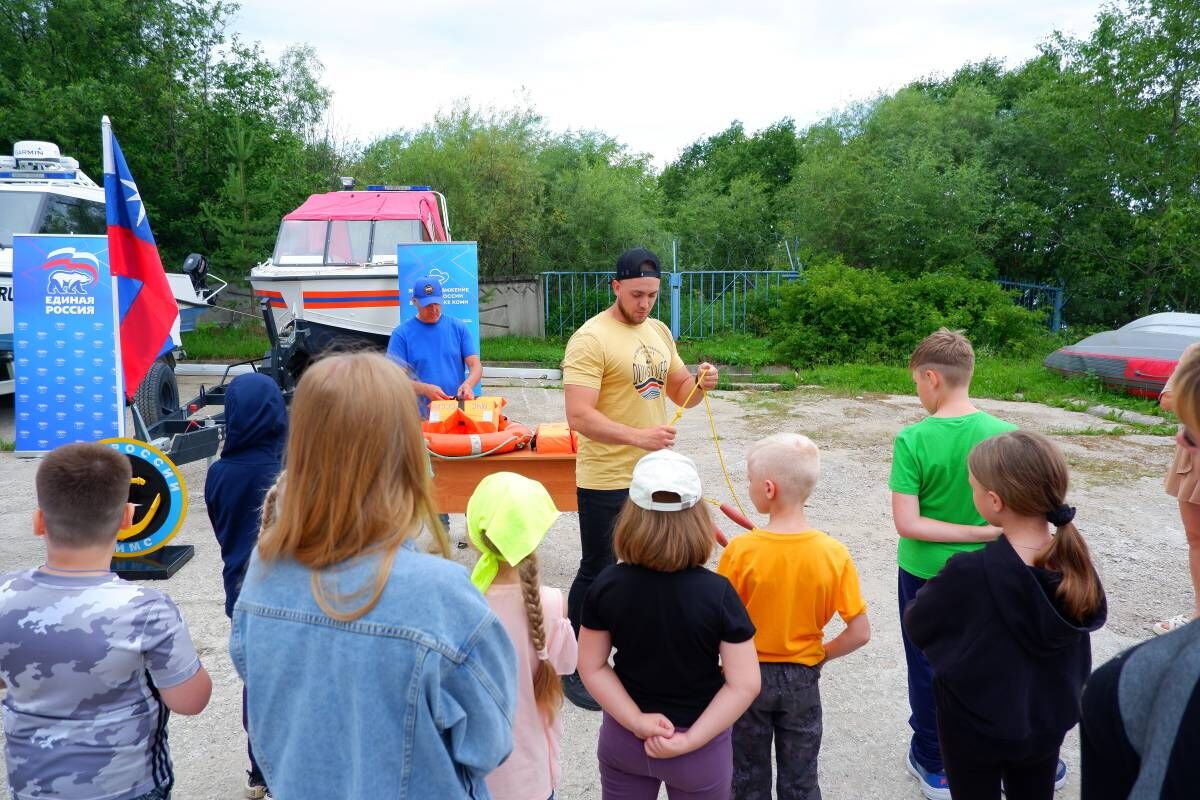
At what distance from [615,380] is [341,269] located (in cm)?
804

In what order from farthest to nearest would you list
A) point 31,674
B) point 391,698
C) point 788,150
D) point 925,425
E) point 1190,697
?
point 788,150, point 925,425, point 31,674, point 391,698, point 1190,697

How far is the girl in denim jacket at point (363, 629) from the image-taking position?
137cm

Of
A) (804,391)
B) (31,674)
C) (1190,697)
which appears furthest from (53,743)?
(804,391)

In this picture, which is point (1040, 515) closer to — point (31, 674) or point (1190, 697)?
point (1190, 697)

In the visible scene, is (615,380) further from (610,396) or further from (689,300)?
(689,300)

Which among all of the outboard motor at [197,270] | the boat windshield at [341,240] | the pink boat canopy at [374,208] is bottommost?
the outboard motor at [197,270]

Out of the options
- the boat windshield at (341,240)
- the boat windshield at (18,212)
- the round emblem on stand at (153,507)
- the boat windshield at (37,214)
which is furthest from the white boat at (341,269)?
the round emblem on stand at (153,507)

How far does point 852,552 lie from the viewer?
5.62 m

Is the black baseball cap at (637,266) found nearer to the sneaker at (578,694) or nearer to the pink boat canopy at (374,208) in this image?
the sneaker at (578,694)

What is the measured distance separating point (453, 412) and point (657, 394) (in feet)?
5.26

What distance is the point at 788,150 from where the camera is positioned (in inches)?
1259

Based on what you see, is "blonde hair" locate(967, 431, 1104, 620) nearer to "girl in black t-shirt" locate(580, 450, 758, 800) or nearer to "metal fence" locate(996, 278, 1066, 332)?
"girl in black t-shirt" locate(580, 450, 758, 800)

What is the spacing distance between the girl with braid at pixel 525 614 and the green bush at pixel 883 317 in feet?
→ 43.0

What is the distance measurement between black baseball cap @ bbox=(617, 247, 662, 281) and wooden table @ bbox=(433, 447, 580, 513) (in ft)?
4.77
